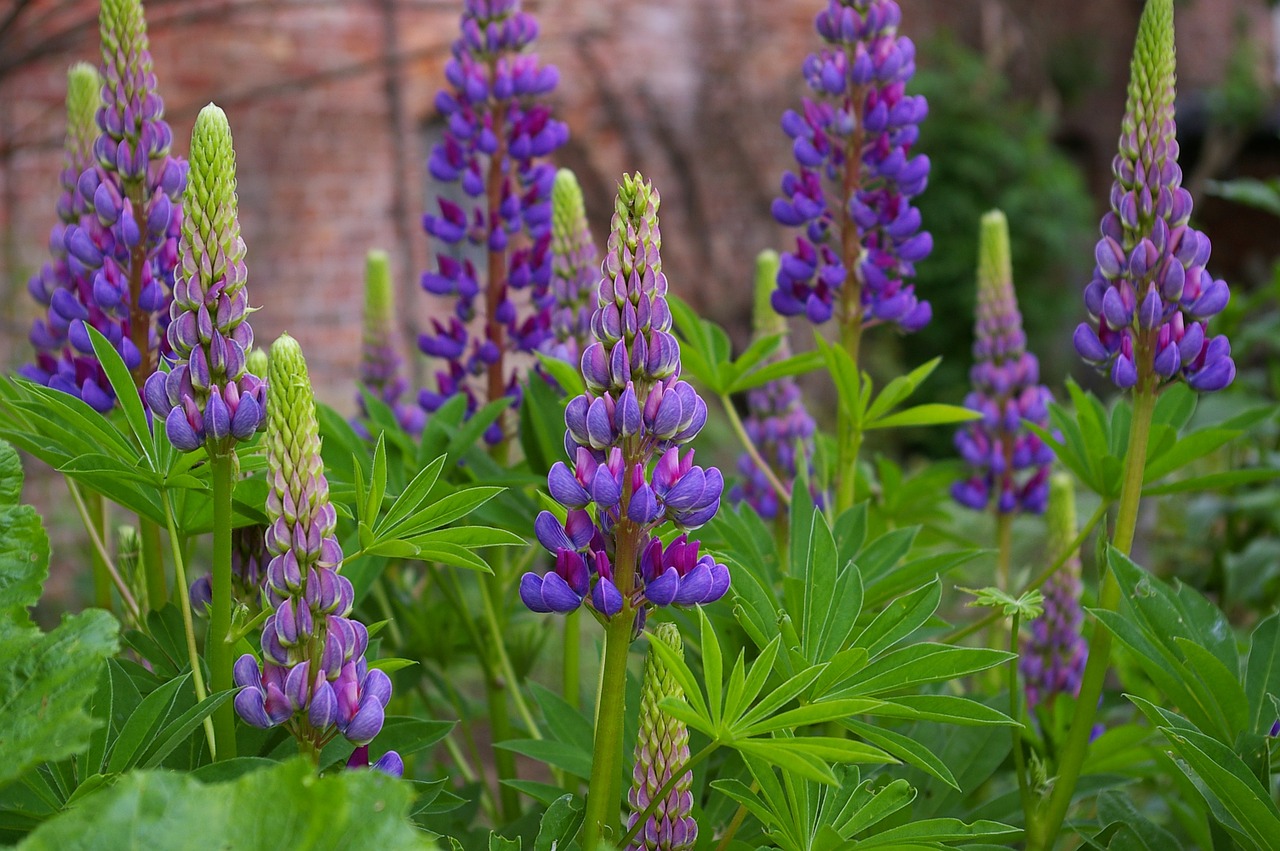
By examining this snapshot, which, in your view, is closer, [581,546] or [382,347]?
[581,546]

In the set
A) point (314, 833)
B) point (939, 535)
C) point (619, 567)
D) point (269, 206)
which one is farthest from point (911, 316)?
point (269, 206)

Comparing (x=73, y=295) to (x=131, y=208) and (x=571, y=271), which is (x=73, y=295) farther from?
(x=571, y=271)

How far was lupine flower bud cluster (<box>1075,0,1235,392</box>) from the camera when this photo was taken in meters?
1.10

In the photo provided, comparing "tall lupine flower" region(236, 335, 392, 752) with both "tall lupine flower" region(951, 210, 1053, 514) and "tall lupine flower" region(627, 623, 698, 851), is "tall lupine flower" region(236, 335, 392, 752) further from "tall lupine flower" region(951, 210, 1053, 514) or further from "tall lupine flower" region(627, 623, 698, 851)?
"tall lupine flower" region(951, 210, 1053, 514)

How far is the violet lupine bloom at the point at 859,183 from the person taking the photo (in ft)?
4.81

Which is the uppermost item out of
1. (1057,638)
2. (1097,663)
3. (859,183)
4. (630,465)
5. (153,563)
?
(859,183)

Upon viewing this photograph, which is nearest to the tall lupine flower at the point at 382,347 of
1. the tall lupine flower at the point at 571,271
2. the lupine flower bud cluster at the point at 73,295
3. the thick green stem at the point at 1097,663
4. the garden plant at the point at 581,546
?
the garden plant at the point at 581,546

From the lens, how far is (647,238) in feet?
2.52

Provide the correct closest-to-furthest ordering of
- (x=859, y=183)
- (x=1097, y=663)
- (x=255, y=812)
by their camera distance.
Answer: (x=255, y=812)
(x=1097, y=663)
(x=859, y=183)

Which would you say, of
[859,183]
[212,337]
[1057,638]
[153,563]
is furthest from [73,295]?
[1057,638]

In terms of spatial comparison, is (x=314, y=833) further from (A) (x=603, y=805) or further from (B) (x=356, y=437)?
(B) (x=356, y=437)

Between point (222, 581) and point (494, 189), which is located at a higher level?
point (494, 189)

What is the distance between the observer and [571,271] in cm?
154

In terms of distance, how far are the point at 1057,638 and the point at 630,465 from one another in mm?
1040
